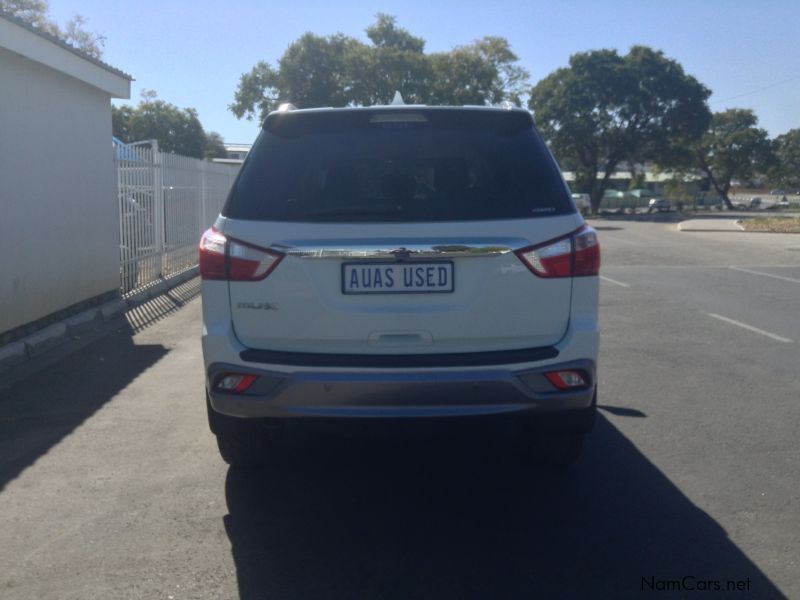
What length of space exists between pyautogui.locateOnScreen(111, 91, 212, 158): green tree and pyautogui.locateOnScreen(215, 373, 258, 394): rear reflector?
50941 mm

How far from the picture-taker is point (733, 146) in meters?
76.1

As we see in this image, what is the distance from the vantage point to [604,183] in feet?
194

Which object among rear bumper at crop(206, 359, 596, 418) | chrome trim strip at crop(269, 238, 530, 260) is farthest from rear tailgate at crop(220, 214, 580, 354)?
rear bumper at crop(206, 359, 596, 418)

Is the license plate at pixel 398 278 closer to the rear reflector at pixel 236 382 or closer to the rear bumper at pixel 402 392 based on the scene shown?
the rear bumper at pixel 402 392

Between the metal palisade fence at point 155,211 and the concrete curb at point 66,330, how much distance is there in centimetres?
44

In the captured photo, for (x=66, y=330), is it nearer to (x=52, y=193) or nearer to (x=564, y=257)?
(x=52, y=193)

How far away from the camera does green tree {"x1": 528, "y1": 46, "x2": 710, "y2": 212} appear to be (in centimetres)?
5556

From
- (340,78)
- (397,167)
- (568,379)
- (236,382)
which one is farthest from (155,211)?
(340,78)

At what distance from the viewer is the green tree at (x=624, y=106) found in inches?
2188

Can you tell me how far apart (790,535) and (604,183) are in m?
56.9

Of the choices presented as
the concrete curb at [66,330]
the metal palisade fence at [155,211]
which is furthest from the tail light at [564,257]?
the metal palisade fence at [155,211]

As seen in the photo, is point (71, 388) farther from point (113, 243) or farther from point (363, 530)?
point (113, 243)

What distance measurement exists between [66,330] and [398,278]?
20.2 feet

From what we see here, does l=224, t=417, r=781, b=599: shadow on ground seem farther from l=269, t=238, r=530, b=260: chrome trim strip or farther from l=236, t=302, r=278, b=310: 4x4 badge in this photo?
l=269, t=238, r=530, b=260: chrome trim strip
